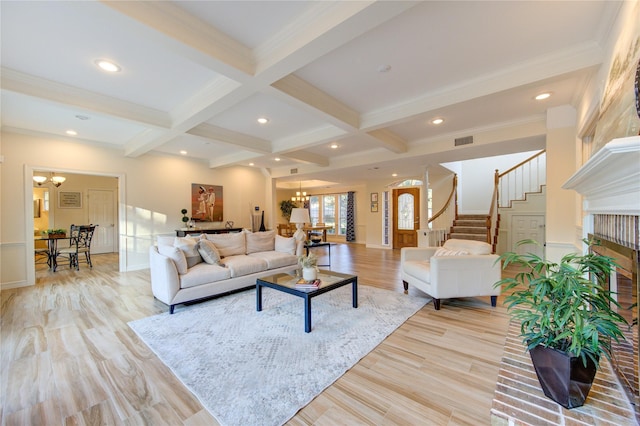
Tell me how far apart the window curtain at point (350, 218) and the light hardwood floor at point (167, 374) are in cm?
742

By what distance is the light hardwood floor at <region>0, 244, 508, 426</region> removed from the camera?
1602 mm

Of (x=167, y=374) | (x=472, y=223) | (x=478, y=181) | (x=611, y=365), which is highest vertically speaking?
(x=478, y=181)

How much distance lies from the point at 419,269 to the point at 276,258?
7.85 feet

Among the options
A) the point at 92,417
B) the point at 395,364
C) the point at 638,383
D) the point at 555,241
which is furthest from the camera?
the point at 555,241

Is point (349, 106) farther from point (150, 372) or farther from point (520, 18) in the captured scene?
point (150, 372)

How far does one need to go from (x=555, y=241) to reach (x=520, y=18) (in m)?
2.83

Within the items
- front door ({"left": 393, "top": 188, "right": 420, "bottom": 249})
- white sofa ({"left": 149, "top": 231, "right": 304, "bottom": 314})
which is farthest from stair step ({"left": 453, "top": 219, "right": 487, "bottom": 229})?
white sofa ({"left": 149, "top": 231, "right": 304, "bottom": 314})

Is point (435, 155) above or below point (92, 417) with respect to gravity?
above

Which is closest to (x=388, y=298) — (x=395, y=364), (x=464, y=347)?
(x=464, y=347)

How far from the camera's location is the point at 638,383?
126cm

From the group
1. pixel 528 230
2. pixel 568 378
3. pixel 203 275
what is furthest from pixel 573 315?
pixel 528 230

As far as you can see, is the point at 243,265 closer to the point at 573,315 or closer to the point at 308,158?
the point at 308,158

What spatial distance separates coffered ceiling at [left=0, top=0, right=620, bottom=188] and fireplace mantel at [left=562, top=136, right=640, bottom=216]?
4.34 feet

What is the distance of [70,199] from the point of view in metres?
7.75
